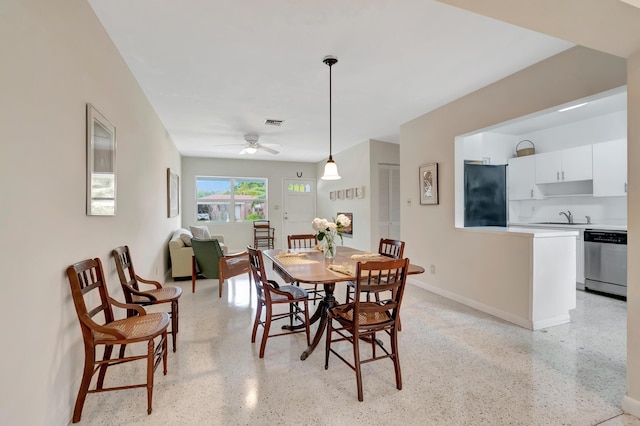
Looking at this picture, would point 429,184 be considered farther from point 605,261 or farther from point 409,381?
point 409,381

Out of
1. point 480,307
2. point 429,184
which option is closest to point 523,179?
point 429,184

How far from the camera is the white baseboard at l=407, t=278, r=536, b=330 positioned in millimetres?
2977

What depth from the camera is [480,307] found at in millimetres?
3451

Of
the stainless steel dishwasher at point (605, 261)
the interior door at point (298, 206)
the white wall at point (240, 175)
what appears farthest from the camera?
the interior door at point (298, 206)

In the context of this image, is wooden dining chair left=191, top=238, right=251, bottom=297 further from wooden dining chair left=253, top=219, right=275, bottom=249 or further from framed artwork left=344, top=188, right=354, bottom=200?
wooden dining chair left=253, top=219, right=275, bottom=249

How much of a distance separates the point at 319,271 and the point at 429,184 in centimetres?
261

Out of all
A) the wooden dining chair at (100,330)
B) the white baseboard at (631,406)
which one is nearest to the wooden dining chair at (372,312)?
the wooden dining chair at (100,330)

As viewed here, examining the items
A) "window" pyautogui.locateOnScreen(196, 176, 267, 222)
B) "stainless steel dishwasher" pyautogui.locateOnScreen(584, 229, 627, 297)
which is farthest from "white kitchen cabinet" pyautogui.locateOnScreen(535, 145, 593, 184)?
"window" pyautogui.locateOnScreen(196, 176, 267, 222)

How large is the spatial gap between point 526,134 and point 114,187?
643 centimetres

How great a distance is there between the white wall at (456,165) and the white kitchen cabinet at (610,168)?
239cm

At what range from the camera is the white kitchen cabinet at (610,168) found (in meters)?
4.20

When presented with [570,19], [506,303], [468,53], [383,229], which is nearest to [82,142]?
[570,19]

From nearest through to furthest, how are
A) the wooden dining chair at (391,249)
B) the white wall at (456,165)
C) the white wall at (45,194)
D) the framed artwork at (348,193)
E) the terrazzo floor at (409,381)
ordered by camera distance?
1. the white wall at (45,194)
2. the terrazzo floor at (409,381)
3. the white wall at (456,165)
4. the wooden dining chair at (391,249)
5. the framed artwork at (348,193)

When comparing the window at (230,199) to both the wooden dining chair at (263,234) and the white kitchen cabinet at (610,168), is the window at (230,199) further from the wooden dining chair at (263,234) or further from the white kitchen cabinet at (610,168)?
the white kitchen cabinet at (610,168)
